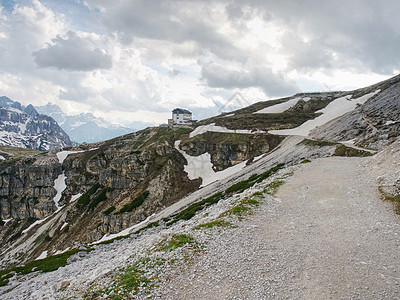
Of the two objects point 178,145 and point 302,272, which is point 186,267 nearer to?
point 302,272

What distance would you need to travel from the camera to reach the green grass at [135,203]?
79.4m

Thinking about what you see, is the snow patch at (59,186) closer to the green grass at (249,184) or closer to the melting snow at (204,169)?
the melting snow at (204,169)

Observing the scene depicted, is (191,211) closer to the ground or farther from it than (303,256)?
closer to the ground

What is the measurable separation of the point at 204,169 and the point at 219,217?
239ft

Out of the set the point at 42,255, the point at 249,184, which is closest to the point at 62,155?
the point at 42,255

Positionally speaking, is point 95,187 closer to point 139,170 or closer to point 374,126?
point 139,170

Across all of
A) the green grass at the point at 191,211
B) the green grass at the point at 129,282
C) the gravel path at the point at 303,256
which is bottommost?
the green grass at the point at 191,211

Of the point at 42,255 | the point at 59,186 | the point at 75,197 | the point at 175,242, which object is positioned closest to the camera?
the point at 175,242

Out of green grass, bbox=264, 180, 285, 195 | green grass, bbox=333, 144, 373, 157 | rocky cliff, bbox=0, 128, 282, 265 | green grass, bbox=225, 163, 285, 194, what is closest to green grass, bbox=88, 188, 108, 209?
rocky cliff, bbox=0, 128, 282, 265

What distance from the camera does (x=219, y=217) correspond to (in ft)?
68.3

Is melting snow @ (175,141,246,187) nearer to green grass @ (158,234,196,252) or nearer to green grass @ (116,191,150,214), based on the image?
green grass @ (116,191,150,214)

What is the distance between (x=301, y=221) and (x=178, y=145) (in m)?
93.3


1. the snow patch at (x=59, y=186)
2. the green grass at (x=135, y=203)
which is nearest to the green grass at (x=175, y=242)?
the green grass at (x=135, y=203)

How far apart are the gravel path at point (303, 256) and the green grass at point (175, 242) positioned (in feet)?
4.87
